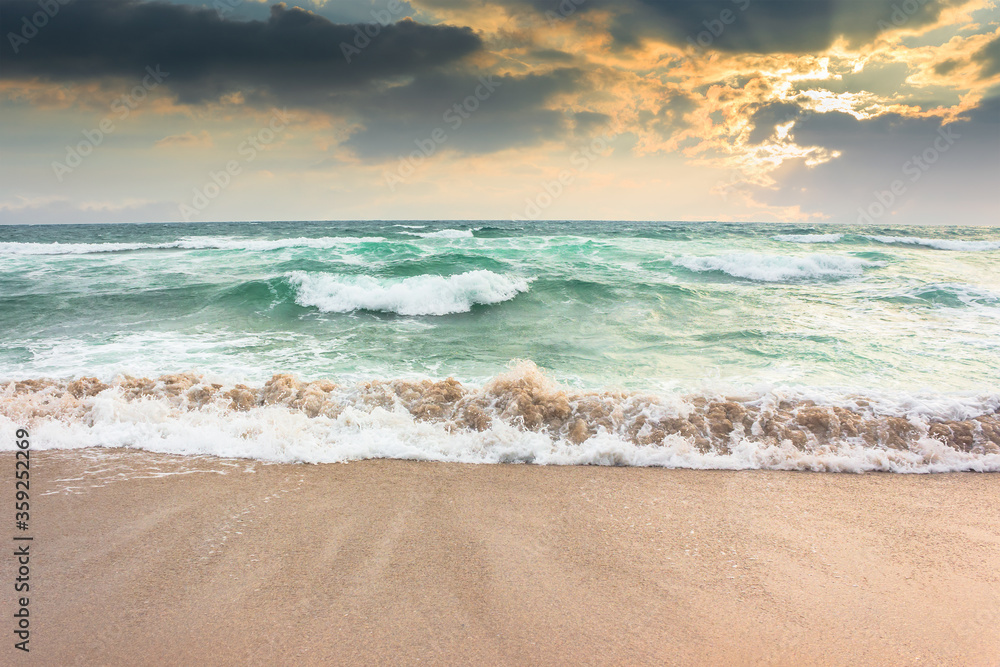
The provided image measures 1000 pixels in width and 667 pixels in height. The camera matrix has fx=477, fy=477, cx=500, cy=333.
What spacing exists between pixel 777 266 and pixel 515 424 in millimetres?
15230

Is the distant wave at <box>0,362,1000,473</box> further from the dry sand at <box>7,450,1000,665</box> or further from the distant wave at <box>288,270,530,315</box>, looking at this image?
the distant wave at <box>288,270,530,315</box>

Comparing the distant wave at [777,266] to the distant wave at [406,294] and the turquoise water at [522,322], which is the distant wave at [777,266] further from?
the distant wave at [406,294]

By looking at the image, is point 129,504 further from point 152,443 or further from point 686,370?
point 686,370

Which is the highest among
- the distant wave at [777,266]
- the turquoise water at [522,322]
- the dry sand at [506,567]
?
the distant wave at [777,266]

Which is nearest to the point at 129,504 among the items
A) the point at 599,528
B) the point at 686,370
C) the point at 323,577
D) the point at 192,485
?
the point at 192,485

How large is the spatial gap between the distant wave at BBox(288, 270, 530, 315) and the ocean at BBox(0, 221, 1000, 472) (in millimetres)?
51

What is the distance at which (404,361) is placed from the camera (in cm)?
680

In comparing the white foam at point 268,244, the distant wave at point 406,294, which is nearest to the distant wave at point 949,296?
the distant wave at point 406,294

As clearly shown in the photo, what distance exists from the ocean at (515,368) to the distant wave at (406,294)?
5 cm

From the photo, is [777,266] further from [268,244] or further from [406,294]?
[268,244]

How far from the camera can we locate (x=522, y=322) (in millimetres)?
9391

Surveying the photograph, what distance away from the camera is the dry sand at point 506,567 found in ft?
6.81

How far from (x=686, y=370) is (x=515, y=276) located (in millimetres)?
8041

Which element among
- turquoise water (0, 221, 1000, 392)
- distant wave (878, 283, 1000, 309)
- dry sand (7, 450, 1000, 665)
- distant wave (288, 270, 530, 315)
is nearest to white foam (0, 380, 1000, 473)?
dry sand (7, 450, 1000, 665)
